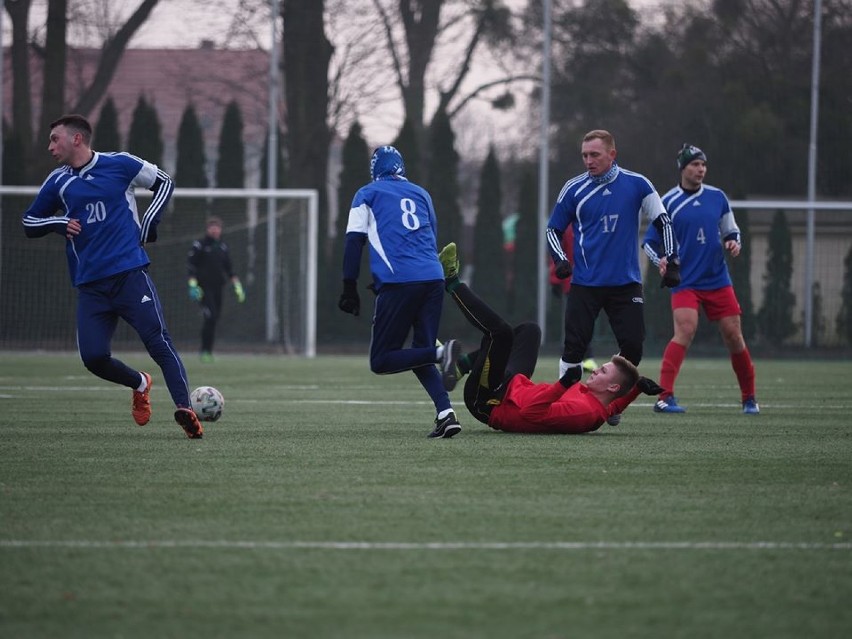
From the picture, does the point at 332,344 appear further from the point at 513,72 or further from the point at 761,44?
the point at 761,44

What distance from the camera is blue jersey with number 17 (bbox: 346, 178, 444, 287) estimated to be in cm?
861

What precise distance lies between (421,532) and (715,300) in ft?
22.0

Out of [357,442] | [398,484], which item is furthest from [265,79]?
[398,484]

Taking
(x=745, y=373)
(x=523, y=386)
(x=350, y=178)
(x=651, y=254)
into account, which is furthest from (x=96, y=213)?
(x=350, y=178)

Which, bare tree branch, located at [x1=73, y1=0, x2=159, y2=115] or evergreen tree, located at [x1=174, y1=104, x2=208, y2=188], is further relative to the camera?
evergreen tree, located at [x1=174, y1=104, x2=208, y2=188]

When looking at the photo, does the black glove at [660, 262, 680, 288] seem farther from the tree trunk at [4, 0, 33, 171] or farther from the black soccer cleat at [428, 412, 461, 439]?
the tree trunk at [4, 0, 33, 171]

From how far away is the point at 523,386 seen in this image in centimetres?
883

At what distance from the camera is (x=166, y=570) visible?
4543 millimetres

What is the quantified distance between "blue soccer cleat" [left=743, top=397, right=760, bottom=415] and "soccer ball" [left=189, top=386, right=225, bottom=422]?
14.6ft

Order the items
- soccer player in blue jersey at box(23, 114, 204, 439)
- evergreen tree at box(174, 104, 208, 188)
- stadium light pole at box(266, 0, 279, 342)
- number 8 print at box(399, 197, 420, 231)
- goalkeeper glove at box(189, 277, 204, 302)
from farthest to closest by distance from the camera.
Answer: evergreen tree at box(174, 104, 208, 188), stadium light pole at box(266, 0, 279, 342), goalkeeper glove at box(189, 277, 204, 302), number 8 print at box(399, 197, 420, 231), soccer player in blue jersey at box(23, 114, 204, 439)

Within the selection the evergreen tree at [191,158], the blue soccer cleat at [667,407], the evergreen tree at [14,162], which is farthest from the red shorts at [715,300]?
the evergreen tree at [14,162]

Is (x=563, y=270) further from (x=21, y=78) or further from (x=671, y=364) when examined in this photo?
(x=21, y=78)

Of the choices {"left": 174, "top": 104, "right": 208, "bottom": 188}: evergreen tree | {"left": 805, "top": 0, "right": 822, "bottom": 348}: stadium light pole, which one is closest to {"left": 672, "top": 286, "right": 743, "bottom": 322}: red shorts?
{"left": 805, "top": 0, "right": 822, "bottom": 348}: stadium light pole

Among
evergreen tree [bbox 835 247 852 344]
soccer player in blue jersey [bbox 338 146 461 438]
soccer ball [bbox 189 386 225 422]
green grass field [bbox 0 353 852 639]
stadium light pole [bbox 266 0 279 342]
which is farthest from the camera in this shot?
stadium light pole [bbox 266 0 279 342]
